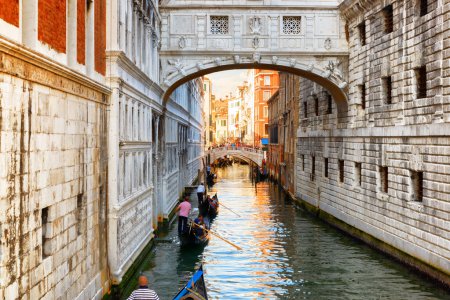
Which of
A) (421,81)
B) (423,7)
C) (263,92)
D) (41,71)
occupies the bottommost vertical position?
(41,71)

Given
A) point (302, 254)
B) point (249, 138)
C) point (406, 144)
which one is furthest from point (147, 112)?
point (249, 138)

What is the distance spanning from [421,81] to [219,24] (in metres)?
7.09

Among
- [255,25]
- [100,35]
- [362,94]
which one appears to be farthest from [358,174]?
[100,35]

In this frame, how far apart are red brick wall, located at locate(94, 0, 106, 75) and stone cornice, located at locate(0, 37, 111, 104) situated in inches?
31.3

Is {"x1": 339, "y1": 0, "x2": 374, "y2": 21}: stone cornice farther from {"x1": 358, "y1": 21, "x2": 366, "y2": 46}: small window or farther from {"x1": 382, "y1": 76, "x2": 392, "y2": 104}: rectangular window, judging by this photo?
{"x1": 382, "y1": 76, "x2": 392, "y2": 104}: rectangular window

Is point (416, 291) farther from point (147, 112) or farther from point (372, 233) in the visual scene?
point (147, 112)

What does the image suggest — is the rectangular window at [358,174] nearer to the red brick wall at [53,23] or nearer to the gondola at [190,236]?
the gondola at [190,236]

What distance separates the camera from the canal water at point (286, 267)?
11555 mm

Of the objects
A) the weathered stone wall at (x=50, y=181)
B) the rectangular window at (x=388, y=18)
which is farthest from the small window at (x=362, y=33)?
the weathered stone wall at (x=50, y=181)

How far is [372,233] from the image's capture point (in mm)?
15672

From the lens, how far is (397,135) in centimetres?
1392

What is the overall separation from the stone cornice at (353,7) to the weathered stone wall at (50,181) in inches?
368

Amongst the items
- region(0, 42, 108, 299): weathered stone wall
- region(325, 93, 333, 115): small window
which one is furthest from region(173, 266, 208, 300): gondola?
region(325, 93, 333, 115): small window

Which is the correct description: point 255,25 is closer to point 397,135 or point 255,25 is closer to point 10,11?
point 397,135
